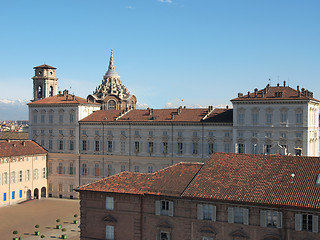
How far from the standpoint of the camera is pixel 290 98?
6400 cm

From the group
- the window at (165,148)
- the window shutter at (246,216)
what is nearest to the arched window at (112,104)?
the window at (165,148)

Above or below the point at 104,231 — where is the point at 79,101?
above

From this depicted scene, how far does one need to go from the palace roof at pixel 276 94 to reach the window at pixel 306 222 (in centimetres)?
3140

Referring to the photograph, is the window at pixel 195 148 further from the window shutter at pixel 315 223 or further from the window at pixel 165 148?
the window shutter at pixel 315 223

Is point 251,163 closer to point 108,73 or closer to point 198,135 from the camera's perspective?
point 198,135

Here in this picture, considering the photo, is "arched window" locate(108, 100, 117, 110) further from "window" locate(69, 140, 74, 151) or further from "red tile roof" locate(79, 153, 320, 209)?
"red tile roof" locate(79, 153, 320, 209)

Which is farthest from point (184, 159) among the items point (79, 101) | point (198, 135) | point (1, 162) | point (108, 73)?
point (108, 73)

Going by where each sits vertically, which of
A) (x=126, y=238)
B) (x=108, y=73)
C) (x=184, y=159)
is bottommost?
(x=126, y=238)

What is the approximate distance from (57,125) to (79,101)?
5891 millimetres

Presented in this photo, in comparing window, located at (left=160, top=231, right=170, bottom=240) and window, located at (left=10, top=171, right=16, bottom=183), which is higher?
window, located at (left=10, top=171, right=16, bottom=183)

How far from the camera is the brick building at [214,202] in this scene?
116 ft

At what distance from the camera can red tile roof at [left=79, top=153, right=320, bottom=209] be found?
35938 mm

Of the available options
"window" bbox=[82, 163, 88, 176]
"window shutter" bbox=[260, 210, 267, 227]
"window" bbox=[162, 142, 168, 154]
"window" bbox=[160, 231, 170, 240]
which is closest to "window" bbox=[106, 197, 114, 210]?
"window" bbox=[160, 231, 170, 240]

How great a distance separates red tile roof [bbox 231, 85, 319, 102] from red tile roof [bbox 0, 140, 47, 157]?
35.7 meters
